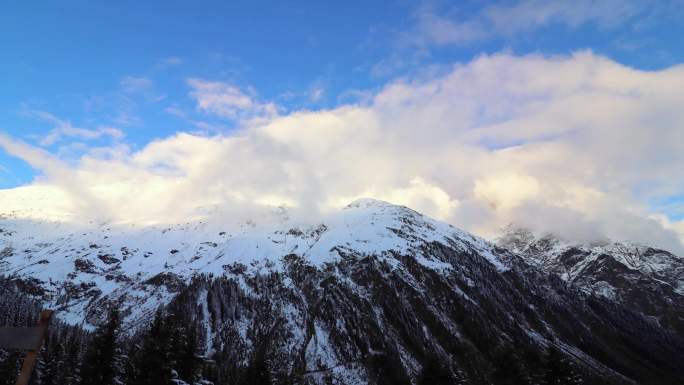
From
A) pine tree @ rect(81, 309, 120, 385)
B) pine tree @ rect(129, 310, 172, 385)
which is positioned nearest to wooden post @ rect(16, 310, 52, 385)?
pine tree @ rect(129, 310, 172, 385)

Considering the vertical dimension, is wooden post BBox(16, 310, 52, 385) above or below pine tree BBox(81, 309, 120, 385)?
below

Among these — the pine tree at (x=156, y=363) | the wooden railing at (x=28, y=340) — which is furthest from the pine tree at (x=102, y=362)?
the wooden railing at (x=28, y=340)

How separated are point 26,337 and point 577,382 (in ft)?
166

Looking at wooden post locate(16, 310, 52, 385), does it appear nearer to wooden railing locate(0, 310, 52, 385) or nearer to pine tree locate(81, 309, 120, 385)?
wooden railing locate(0, 310, 52, 385)

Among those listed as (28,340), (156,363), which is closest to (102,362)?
(156,363)

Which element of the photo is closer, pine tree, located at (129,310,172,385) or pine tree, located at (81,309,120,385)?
pine tree, located at (129,310,172,385)

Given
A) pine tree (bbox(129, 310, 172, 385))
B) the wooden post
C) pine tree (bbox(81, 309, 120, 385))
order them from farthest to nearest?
pine tree (bbox(81, 309, 120, 385)) < pine tree (bbox(129, 310, 172, 385)) < the wooden post

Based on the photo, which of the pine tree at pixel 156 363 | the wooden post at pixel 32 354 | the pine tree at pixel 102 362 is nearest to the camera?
the wooden post at pixel 32 354

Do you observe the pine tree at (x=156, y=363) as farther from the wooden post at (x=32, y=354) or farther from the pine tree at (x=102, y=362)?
the wooden post at (x=32, y=354)

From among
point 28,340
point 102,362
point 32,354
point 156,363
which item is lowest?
point 32,354

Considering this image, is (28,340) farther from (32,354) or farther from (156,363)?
(156,363)

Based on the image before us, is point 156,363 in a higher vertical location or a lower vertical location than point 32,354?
higher

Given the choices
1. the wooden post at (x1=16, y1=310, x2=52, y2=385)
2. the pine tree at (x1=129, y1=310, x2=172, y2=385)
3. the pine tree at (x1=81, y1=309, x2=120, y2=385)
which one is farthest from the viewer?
the pine tree at (x1=81, y1=309, x2=120, y2=385)

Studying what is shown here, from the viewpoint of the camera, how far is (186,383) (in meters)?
45.8
